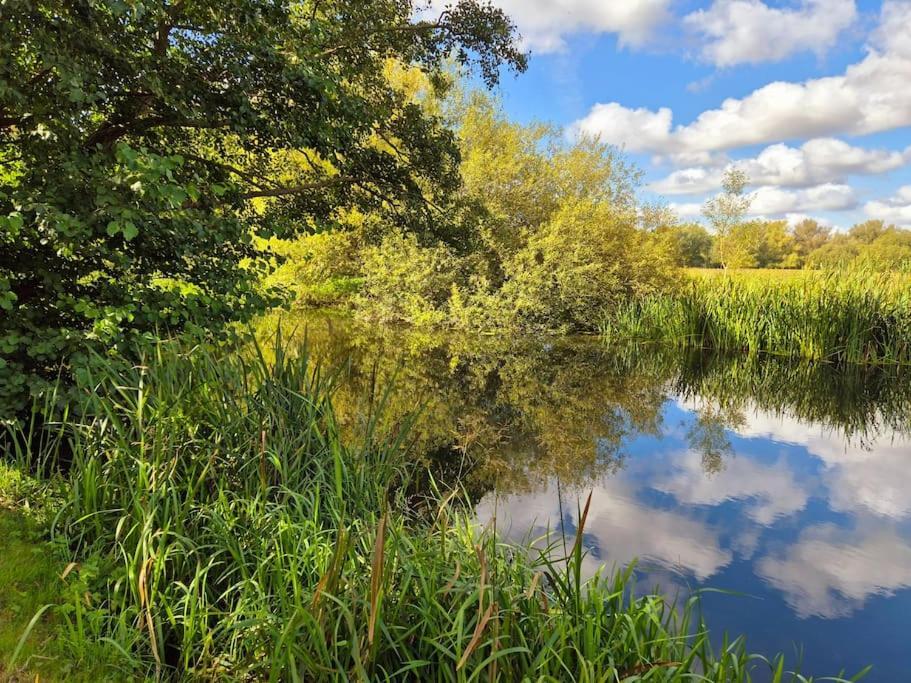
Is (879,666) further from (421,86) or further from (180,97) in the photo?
(421,86)

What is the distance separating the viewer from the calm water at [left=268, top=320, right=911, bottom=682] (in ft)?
12.0

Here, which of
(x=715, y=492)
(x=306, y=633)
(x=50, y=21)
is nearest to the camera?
(x=306, y=633)

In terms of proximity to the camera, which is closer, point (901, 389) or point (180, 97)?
point (180, 97)

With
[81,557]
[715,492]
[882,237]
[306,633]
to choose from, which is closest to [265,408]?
[81,557]

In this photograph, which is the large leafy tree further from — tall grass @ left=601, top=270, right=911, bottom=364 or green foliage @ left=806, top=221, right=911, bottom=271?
green foliage @ left=806, top=221, right=911, bottom=271

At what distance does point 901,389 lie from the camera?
918 cm

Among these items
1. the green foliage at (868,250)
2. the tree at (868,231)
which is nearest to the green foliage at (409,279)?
the green foliage at (868,250)

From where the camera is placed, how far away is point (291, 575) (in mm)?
2188

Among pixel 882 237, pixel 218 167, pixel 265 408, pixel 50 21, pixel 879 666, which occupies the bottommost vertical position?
pixel 879 666

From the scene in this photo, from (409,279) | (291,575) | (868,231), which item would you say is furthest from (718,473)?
(868,231)

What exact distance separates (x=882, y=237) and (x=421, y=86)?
5060 centimetres

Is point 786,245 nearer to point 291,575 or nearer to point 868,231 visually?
point 868,231

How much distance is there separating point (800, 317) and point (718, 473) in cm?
695

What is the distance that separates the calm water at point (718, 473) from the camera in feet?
12.0
